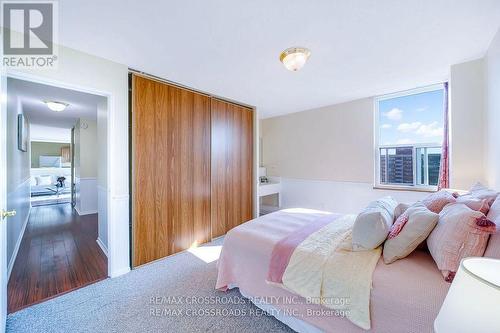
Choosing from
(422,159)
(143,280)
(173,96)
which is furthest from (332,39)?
(143,280)

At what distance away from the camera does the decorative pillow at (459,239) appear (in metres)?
1.08

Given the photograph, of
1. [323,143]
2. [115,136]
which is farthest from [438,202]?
[115,136]

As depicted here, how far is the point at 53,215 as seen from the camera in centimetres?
505

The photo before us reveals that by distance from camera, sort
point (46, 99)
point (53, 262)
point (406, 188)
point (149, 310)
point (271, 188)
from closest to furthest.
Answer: point (149, 310) < point (53, 262) < point (406, 188) < point (46, 99) < point (271, 188)

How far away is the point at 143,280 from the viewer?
2311 mm

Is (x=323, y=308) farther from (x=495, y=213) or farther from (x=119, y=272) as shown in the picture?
(x=119, y=272)

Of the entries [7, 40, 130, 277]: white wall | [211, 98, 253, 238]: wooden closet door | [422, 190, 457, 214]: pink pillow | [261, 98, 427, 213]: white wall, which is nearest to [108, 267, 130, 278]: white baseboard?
[7, 40, 130, 277]: white wall

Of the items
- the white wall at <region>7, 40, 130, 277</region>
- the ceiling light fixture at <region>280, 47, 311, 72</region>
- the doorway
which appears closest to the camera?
the ceiling light fixture at <region>280, 47, 311, 72</region>

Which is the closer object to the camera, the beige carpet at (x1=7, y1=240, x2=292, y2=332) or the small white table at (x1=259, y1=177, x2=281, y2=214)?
the beige carpet at (x1=7, y1=240, x2=292, y2=332)

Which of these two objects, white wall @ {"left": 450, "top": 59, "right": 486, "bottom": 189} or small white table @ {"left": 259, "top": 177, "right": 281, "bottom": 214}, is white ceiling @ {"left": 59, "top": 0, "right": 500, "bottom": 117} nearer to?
white wall @ {"left": 450, "top": 59, "right": 486, "bottom": 189}

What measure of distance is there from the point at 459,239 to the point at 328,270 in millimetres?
716

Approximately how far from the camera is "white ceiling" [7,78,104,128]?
2.99 m

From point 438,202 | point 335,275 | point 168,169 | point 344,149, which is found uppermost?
point 344,149

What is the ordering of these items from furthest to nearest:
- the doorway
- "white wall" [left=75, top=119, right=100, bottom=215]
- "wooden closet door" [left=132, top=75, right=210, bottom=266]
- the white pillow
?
the white pillow, "white wall" [left=75, top=119, right=100, bottom=215], "wooden closet door" [left=132, top=75, right=210, bottom=266], the doorway
